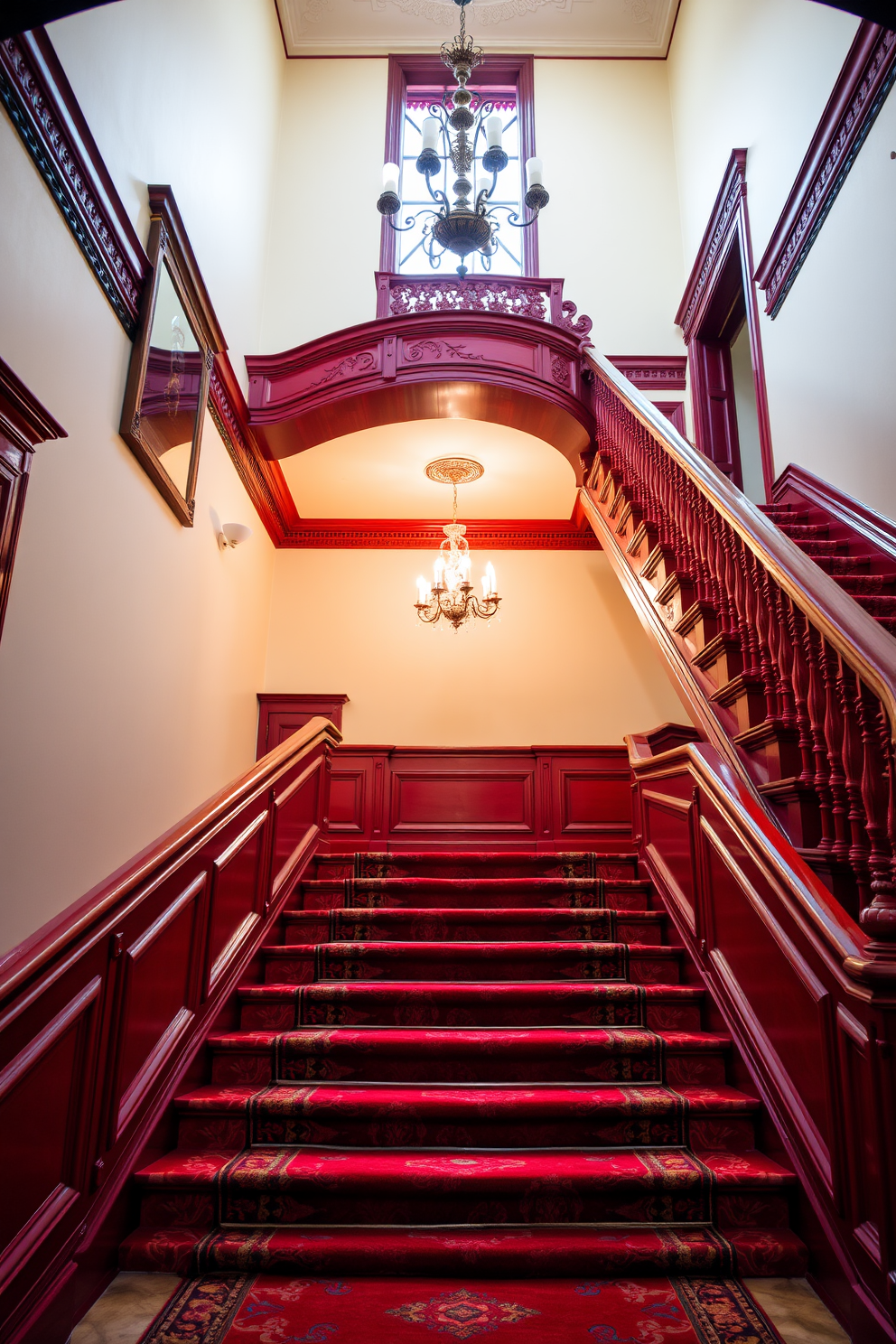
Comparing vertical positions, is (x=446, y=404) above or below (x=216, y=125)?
below

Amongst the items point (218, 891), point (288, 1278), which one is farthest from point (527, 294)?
point (288, 1278)

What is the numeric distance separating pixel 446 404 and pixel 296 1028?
419cm

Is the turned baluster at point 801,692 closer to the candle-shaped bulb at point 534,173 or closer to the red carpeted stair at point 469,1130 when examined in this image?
the red carpeted stair at point 469,1130

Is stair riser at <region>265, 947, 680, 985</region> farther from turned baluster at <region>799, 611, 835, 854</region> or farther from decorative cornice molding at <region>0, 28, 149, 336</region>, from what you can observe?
decorative cornice molding at <region>0, 28, 149, 336</region>

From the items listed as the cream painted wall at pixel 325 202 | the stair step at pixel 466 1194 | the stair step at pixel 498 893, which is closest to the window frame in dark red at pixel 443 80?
the cream painted wall at pixel 325 202

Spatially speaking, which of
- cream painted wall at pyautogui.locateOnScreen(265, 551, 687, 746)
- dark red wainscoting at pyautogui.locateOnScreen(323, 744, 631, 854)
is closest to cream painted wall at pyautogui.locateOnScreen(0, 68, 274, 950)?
dark red wainscoting at pyautogui.locateOnScreen(323, 744, 631, 854)

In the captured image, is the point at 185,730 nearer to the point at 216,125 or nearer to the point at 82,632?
the point at 82,632

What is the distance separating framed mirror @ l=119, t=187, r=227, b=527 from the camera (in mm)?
3586

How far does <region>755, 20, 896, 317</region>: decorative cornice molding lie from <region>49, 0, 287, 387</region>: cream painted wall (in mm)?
3376

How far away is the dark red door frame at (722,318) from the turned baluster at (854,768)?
386cm

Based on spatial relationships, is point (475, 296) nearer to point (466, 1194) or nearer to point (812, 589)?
point (812, 589)

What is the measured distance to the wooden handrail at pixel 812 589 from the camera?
2031 mm

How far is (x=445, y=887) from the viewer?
415 centimetres

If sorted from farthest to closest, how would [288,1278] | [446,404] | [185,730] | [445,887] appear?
[446,404]
[185,730]
[445,887]
[288,1278]
